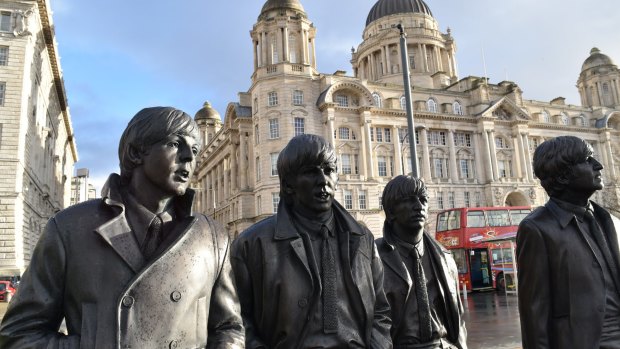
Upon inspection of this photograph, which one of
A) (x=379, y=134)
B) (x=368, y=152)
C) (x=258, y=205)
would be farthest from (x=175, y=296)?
(x=379, y=134)

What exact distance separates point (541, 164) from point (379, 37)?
62.2 m

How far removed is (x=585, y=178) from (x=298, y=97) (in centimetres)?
4094

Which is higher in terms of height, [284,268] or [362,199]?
[362,199]

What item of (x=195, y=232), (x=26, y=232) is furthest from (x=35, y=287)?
(x=26, y=232)

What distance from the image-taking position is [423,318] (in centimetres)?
339

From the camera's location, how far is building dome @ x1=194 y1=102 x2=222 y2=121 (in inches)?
2982

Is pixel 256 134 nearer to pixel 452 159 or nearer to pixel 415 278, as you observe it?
pixel 452 159

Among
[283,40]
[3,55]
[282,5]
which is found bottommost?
[3,55]

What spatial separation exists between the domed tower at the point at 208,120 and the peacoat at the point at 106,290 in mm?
72847

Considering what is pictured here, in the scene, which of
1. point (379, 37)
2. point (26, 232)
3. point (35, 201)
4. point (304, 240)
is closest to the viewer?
point (304, 240)

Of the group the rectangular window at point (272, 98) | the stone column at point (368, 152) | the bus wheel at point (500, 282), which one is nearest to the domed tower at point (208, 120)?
the rectangular window at point (272, 98)

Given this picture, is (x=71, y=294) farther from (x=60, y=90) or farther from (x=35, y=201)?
(x=60, y=90)

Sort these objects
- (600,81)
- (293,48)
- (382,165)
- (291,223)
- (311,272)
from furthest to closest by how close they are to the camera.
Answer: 1. (600,81)
2. (382,165)
3. (293,48)
4. (291,223)
5. (311,272)

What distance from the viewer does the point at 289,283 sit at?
105 inches
